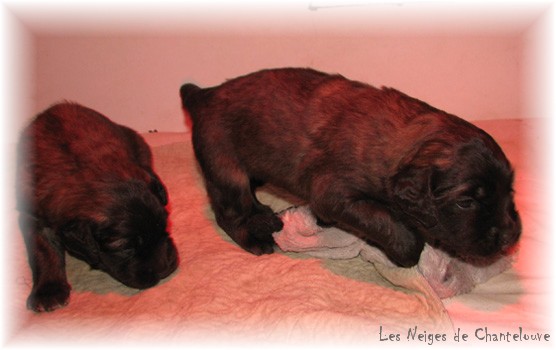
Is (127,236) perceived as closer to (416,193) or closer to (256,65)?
(416,193)

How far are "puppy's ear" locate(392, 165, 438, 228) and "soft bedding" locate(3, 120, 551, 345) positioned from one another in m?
0.42

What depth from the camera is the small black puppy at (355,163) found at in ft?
8.80

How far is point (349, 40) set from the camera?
4895 millimetres

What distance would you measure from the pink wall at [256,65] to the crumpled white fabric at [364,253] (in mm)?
1850

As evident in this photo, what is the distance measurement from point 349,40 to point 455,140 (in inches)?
96.6

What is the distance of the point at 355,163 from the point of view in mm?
3057

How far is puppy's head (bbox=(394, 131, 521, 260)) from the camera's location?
2.61 metres

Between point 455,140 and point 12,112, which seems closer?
point 455,140

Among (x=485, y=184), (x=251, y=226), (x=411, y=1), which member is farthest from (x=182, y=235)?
(x=411, y=1)

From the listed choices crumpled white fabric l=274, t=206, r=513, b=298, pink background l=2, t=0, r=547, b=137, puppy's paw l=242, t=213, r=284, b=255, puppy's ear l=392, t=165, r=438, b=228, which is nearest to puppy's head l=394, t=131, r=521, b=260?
puppy's ear l=392, t=165, r=438, b=228

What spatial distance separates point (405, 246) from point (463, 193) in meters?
0.51

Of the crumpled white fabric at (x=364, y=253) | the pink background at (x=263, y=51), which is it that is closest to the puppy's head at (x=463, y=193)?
the crumpled white fabric at (x=364, y=253)

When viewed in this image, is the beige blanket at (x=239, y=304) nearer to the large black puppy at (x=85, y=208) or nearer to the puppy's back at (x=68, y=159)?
the large black puppy at (x=85, y=208)

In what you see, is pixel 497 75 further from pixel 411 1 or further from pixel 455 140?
pixel 455 140
